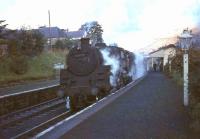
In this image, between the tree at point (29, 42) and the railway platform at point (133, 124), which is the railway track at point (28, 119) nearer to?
the railway platform at point (133, 124)

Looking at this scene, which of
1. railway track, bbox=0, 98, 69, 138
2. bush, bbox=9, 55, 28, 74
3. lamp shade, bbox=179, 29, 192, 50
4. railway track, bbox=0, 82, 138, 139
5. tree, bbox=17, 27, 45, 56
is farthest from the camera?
tree, bbox=17, 27, 45, 56

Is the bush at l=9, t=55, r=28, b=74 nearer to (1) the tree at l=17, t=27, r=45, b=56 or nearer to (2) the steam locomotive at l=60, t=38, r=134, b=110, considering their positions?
(1) the tree at l=17, t=27, r=45, b=56

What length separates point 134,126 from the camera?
1226 cm

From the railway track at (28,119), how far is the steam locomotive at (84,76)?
3.86 feet

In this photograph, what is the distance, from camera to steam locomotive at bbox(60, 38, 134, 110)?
71.6ft

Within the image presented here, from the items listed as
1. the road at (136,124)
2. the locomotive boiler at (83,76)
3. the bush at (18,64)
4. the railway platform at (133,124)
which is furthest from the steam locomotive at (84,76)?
the bush at (18,64)

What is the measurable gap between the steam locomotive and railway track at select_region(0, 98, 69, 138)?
3.86 feet

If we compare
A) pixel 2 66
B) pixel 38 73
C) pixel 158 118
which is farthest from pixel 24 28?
pixel 158 118

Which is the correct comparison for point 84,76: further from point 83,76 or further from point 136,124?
point 136,124

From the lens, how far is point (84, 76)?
2219cm

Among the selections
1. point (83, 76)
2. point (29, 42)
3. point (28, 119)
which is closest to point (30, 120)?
point (28, 119)

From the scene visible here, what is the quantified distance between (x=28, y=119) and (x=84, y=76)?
4.22 meters

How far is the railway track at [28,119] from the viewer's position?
51.4 feet

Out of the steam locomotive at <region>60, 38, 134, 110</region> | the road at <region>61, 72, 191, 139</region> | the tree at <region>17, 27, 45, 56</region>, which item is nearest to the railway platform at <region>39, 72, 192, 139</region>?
the road at <region>61, 72, 191, 139</region>
